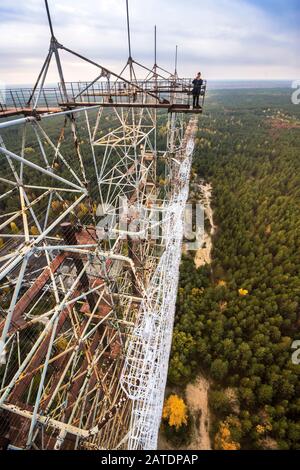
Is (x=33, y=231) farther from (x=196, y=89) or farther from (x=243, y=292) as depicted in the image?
(x=196, y=89)

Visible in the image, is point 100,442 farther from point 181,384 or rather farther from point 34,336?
point 34,336

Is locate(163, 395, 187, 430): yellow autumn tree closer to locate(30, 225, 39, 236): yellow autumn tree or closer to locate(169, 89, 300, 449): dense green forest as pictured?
locate(169, 89, 300, 449): dense green forest

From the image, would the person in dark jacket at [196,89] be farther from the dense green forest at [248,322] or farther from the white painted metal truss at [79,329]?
the dense green forest at [248,322]

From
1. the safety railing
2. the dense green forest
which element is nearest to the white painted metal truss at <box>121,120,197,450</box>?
the safety railing

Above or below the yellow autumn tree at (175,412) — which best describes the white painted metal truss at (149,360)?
above

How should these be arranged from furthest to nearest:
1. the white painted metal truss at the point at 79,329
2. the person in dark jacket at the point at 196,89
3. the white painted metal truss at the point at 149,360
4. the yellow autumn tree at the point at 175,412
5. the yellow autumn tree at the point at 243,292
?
the yellow autumn tree at the point at 243,292 < the yellow autumn tree at the point at 175,412 < the person in dark jacket at the point at 196,89 < the white painted metal truss at the point at 149,360 < the white painted metal truss at the point at 79,329

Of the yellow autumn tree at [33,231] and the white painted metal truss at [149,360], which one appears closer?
the white painted metal truss at [149,360]

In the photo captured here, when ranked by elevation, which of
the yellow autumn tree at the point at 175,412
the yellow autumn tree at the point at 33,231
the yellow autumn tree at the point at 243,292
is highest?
the yellow autumn tree at the point at 33,231

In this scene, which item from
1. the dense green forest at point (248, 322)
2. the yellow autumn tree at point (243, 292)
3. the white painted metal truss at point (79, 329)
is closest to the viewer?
the white painted metal truss at point (79, 329)

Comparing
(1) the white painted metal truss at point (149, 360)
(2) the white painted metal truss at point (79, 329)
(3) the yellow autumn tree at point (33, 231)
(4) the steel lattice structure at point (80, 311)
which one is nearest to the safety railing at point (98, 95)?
(4) the steel lattice structure at point (80, 311)
